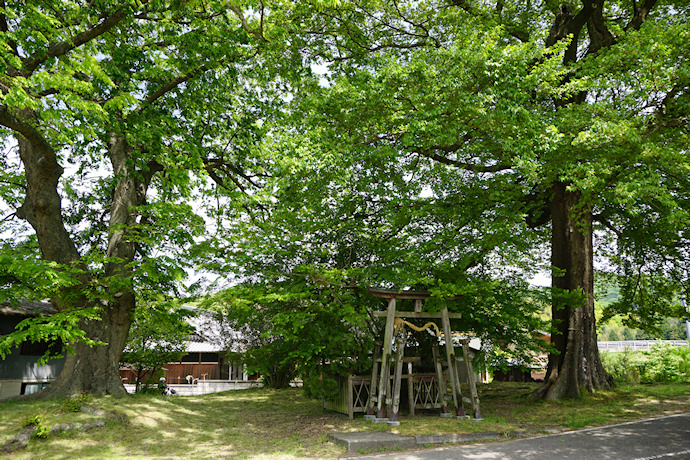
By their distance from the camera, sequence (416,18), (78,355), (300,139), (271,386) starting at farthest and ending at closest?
1. (271,386)
2. (416,18)
3. (78,355)
4. (300,139)

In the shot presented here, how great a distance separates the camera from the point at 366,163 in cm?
1423

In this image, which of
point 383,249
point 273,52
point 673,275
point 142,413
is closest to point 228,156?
point 273,52

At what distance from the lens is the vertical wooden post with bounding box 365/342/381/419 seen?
451 inches

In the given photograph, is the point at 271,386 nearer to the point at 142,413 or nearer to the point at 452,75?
the point at 142,413

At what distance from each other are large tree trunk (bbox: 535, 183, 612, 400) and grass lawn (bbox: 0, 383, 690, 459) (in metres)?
0.59

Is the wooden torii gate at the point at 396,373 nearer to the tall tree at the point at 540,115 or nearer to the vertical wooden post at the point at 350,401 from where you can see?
the vertical wooden post at the point at 350,401

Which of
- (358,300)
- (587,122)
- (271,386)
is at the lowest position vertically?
(271,386)

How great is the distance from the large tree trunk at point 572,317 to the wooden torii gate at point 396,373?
348cm

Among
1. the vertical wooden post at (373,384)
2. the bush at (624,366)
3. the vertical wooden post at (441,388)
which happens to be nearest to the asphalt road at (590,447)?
the vertical wooden post at (441,388)

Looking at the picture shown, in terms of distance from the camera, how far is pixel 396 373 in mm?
11062

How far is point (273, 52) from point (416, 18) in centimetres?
528

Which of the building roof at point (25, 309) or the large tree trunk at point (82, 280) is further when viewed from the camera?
the building roof at point (25, 309)

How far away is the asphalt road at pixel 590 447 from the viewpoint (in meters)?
7.73

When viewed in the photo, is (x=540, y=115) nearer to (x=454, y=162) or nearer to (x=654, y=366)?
(x=454, y=162)
